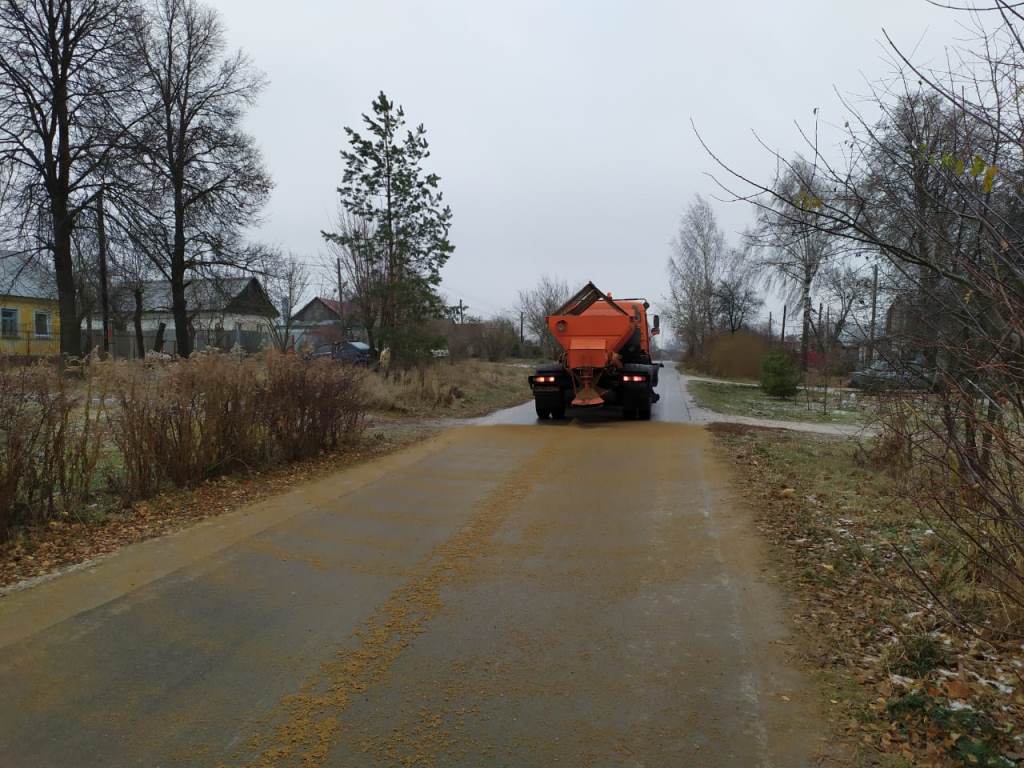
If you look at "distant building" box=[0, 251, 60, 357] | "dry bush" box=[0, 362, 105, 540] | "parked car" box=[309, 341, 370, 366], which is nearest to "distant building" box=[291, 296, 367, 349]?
"parked car" box=[309, 341, 370, 366]

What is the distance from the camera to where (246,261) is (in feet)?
88.2

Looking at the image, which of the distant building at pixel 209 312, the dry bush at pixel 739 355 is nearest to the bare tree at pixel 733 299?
the dry bush at pixel 739 355

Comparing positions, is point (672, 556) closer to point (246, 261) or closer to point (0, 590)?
point (0, 590)

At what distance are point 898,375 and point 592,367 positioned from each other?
812 cm

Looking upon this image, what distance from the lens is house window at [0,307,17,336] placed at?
4227 cm

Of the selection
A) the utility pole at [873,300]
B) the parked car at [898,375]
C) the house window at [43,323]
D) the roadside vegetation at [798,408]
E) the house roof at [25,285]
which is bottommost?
the roadside vegetation at [798,408]

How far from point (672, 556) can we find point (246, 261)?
978 inches

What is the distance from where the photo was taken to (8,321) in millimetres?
43031

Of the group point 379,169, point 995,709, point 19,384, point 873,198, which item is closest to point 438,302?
point 379,169

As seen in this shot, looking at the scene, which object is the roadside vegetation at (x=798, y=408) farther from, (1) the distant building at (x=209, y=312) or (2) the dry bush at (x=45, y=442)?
(2) the dry bush at (x=45, y=442)

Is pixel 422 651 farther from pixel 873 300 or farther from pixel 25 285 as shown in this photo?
pixel 25 285

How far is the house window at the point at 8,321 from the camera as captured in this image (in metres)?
42.3

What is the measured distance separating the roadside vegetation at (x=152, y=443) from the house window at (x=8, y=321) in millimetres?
41842

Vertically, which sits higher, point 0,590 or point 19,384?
point 19,384
